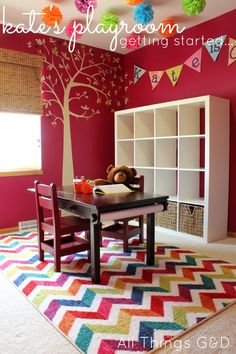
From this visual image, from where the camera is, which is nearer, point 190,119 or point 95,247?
point 95,247

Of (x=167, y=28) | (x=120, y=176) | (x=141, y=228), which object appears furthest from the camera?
(x=167, y=28)

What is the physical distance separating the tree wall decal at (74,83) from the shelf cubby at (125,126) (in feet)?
1.35

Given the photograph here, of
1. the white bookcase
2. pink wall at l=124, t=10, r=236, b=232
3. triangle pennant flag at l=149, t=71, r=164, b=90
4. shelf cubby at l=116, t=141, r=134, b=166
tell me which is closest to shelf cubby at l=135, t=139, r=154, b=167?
the white bookcase

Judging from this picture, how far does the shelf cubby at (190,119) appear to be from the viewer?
324cm

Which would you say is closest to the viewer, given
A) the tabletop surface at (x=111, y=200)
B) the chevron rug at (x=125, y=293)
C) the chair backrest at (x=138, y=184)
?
the chevron rug at (x=125, y=293)

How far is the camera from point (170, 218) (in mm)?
3373

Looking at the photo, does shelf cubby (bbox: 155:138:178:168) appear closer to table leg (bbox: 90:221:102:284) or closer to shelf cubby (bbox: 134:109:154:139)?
shelf cubby (bbox: 134:109:154:139)

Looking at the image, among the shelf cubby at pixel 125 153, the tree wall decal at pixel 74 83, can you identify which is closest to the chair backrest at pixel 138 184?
the shelf cubby at pixel 125 153

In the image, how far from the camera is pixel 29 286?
2047mm

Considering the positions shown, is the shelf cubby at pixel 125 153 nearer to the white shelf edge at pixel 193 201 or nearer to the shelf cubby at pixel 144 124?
the shelf cubby at pixel 144 124

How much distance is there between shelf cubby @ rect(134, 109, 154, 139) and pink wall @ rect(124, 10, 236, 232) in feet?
0.96

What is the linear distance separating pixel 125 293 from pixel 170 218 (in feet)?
5.11

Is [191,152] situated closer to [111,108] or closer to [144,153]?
[144,153]

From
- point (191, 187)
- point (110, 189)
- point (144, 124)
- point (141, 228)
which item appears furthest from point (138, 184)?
point (144, 124)
